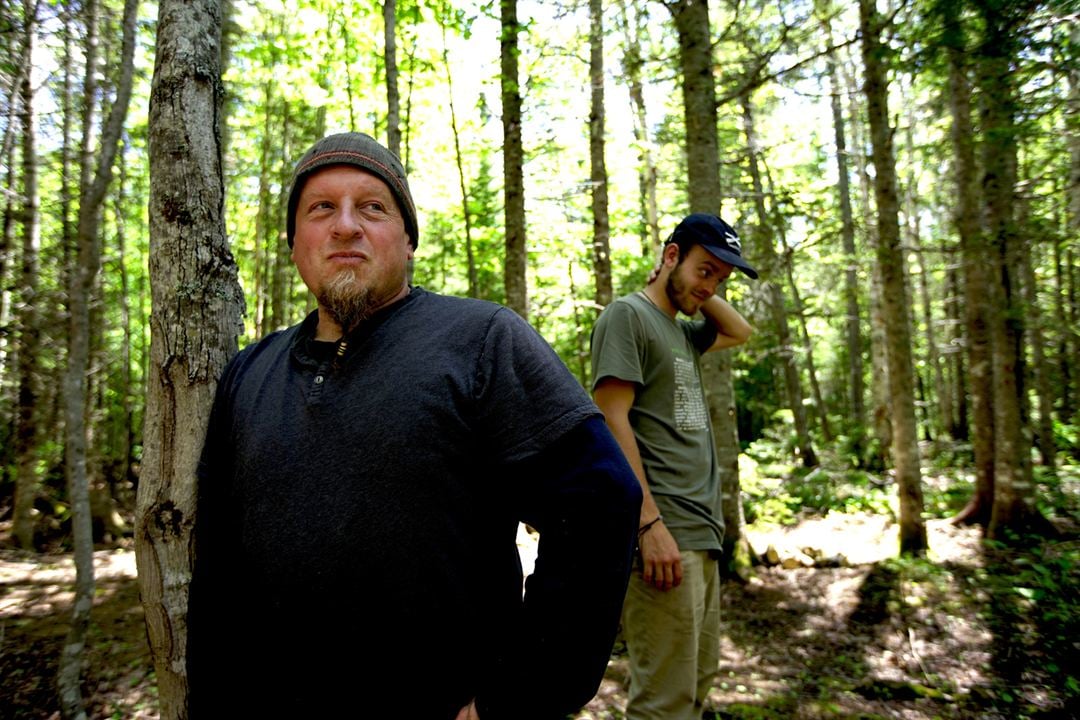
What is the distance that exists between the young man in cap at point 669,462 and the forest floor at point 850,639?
1.90 meters

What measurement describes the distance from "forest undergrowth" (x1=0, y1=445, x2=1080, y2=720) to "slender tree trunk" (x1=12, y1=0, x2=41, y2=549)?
0.72 m

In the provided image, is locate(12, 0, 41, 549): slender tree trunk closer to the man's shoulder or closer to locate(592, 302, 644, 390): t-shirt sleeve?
locate(592, 302, 644, 390): t-shirt sleeve

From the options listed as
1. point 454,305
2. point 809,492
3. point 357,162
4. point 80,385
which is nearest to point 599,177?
point 809,492

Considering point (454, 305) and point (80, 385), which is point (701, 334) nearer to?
point (454, 305)

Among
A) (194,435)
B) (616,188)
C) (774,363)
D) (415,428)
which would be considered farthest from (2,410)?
(774,363)

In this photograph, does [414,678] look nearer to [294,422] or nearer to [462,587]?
[462,587]

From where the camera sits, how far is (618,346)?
2803 mm

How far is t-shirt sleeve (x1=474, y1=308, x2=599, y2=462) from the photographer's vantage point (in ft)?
4.49

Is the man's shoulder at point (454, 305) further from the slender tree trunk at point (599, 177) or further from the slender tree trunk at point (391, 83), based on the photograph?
the slender tree trunk at point (599, 177)

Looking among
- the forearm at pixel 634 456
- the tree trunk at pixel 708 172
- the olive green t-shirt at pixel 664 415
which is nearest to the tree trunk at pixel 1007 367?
the tree trunk at pixel 708 172

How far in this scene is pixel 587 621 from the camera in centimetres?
129

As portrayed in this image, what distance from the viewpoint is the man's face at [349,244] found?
1667 millimetres

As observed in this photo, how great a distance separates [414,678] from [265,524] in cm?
53

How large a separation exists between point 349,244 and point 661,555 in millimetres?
1830
